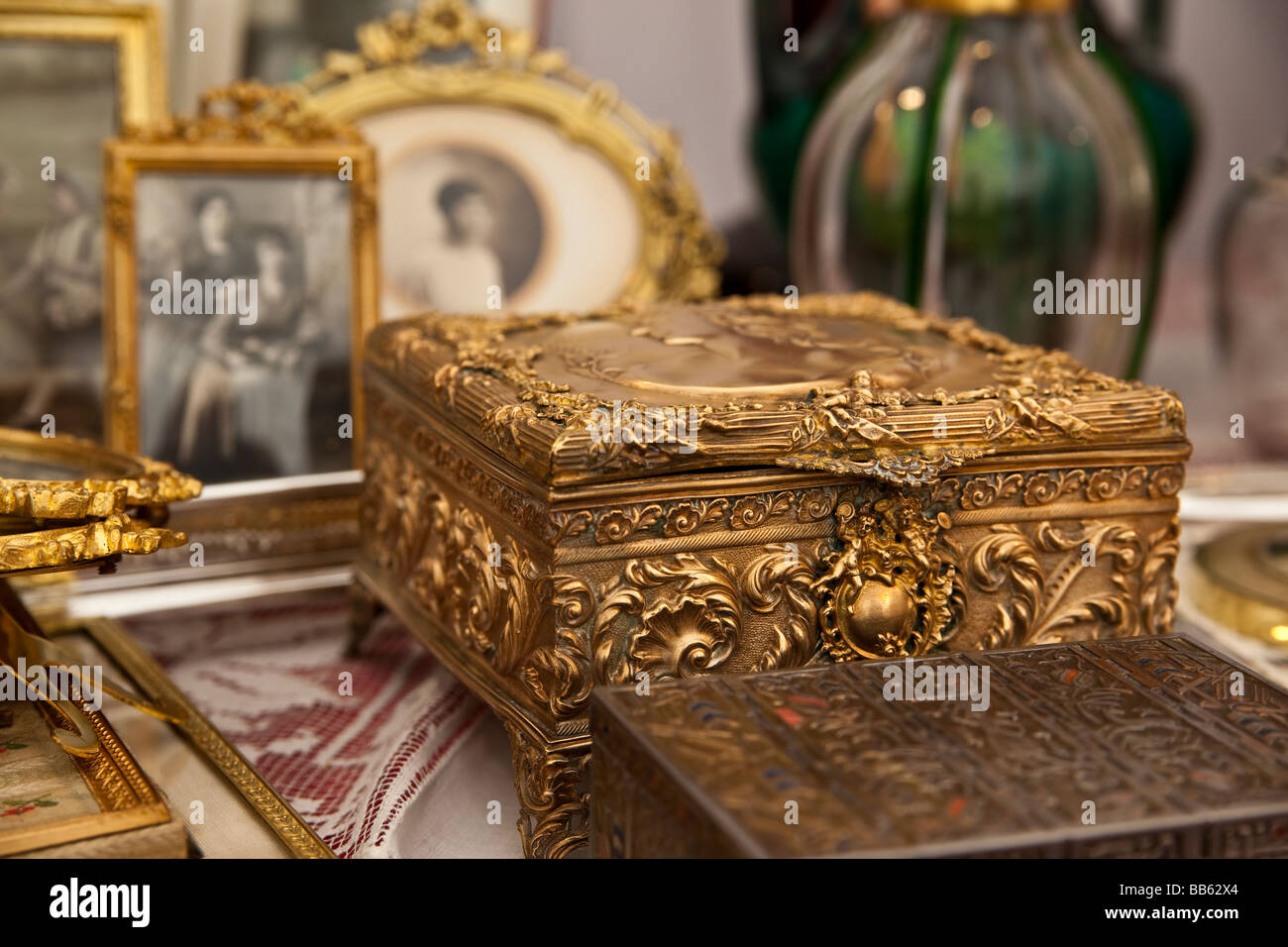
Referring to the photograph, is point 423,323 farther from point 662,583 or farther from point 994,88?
point 994,88

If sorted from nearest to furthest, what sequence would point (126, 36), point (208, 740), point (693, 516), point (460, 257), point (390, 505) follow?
point (693, 516)
point (208, 740)
point (390, 505)
point (126, 36)
point (460, 257)

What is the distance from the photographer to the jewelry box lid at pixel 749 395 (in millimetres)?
1366

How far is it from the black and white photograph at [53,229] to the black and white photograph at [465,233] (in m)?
0.42

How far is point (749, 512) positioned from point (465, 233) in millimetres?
1085

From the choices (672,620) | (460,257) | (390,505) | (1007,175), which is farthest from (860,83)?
(672,620)

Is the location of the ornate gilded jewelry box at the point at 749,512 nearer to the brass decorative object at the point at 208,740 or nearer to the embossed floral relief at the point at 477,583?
the embossed floral relief at the point at 477,583

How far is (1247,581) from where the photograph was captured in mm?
1974

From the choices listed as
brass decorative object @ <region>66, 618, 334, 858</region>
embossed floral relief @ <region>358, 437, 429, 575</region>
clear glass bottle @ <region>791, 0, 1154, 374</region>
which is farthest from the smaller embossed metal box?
clear glass bottle @ <region>791, 0, 1154, 374</region>

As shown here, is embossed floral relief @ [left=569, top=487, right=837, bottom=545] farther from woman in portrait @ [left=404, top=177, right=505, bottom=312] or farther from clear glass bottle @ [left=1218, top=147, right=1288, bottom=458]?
clear glass bottle @ [left=1218, top=147, right=1288, bottom=458]

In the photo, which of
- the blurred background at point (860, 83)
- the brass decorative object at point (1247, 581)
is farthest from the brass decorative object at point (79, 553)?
the brass decorative object at point (1247, 581)

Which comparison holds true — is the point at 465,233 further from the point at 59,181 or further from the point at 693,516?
the point at 693,516

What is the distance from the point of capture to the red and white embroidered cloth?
1.54 metres
